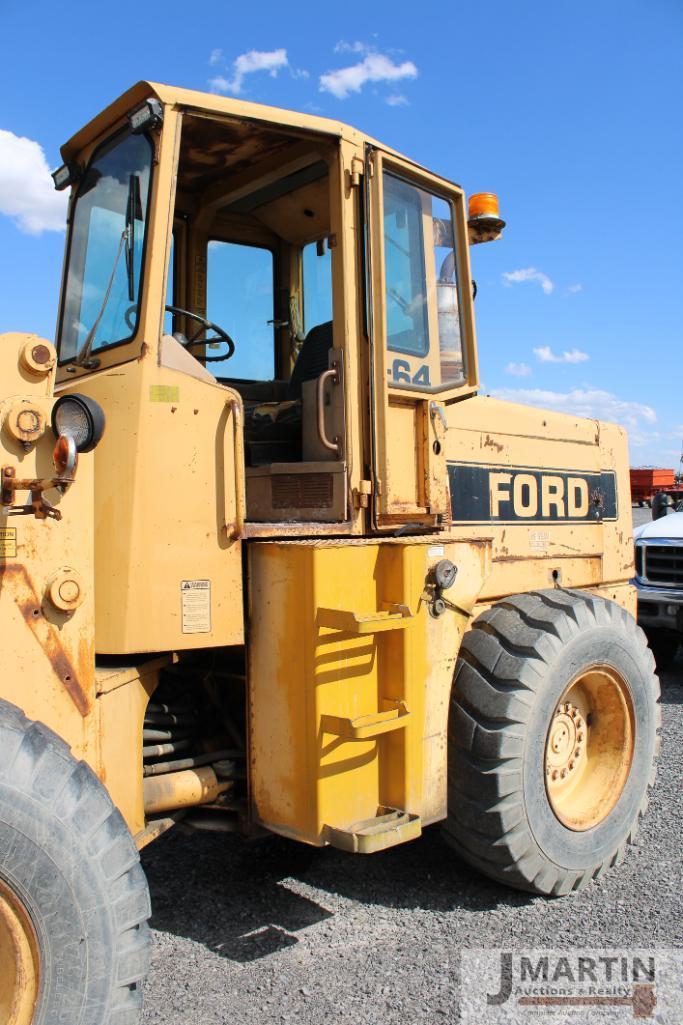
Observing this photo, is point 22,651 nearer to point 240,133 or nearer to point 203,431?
point 203,431

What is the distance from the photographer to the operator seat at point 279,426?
3764mm

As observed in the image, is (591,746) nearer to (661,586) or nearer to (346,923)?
(346,923)

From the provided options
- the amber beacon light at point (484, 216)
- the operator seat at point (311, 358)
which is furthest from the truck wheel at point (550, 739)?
the amber beacon light at point (484, 216)

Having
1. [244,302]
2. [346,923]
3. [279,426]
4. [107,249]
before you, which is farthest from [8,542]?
[244,302]

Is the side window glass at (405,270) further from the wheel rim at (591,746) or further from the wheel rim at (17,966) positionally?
the wheel rim at (17,966)

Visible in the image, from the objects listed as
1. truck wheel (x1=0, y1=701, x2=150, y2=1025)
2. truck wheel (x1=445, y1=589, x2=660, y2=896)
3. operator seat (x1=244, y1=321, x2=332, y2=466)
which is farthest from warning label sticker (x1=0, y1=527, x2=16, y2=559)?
truck wheel (x1=445, y1=589, x2=660, y2=896)

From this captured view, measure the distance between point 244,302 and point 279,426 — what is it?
109 centimetres

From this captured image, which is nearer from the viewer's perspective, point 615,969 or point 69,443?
point 69,443

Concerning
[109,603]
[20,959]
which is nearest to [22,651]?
[109,603]

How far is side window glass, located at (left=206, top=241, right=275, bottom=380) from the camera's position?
450 centimetres

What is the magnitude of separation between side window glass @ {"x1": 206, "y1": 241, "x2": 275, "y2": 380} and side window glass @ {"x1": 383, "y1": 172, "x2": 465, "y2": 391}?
1.10m

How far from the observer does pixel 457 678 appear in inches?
144

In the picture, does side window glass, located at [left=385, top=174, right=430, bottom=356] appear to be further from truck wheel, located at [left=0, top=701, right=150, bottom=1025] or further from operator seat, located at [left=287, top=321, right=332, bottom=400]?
truck wheel, located at [left=0, top=701, right=150, bottom=1025]

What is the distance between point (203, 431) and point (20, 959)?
1606mm
